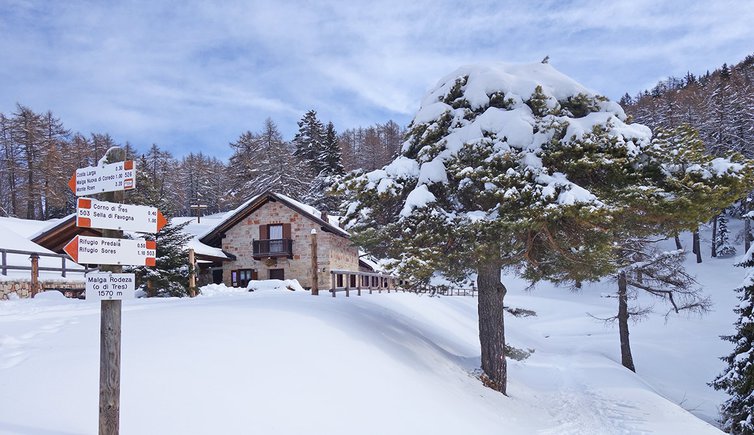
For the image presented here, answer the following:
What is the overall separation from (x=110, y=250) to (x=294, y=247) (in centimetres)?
2640

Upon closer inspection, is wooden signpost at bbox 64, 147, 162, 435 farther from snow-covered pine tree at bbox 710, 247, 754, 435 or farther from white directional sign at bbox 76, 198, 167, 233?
snow-covered pine tree at bbox 710, 247, 754, 435

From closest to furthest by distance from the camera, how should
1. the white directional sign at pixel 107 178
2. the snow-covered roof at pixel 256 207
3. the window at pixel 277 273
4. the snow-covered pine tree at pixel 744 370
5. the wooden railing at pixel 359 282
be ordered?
the white directional sign at pixel 107 178, the snow-covered pine tree at pixel 744 370, the wooden railing at pixel 359 282, the snow-covered roof at pixel 256 207, the window at pixel 277 273

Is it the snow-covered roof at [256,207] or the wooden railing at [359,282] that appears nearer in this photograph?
the wooden railing at [359,282]

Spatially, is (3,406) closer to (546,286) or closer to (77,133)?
(546,286)

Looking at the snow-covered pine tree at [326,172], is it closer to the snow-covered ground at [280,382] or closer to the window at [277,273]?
the window at [277,273]

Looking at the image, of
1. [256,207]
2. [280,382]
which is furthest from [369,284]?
[280,382]

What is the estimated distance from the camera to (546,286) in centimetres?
5350

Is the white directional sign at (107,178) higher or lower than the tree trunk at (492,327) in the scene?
higher

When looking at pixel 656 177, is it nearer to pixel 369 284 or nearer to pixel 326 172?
pixel 369 284

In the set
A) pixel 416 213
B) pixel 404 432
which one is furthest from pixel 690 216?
pixel 404 432

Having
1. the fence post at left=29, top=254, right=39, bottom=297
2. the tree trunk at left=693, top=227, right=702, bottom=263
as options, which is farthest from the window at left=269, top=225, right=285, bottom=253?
the tree trunk at left=693, top=227, right=702, bottom=263

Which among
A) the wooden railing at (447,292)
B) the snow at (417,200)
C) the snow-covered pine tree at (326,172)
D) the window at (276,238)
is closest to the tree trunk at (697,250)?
the wooden railing at (447,292)

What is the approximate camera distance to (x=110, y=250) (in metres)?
4.43

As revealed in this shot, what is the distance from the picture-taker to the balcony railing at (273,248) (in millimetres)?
30016
